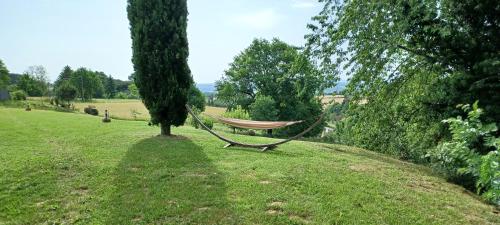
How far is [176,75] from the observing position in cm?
683

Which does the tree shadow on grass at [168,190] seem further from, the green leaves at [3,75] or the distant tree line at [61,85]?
the green leaves at [3,75]

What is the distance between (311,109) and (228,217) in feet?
79.1

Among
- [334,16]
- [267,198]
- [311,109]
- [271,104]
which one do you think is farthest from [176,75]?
[311,109]

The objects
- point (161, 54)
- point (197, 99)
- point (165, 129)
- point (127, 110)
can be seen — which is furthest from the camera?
point (197, 99)

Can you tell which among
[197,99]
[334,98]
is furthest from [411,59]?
[197,99]

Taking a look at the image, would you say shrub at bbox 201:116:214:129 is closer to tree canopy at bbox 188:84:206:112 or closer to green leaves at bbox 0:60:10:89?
tree canopy at bbox 188:84:206:112

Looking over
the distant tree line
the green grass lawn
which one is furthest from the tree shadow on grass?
the distant tree line

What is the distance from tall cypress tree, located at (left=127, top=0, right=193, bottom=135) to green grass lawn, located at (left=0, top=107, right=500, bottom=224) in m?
1.25

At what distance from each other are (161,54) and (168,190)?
3.60 metres

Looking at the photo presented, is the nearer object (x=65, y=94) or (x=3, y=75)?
(x=65, y=94)

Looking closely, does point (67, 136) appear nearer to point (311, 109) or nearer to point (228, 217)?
point (228, 217)

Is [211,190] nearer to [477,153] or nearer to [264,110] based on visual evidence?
[477,153]

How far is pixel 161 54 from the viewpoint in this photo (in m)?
6.69

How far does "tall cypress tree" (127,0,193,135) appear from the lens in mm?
6633
